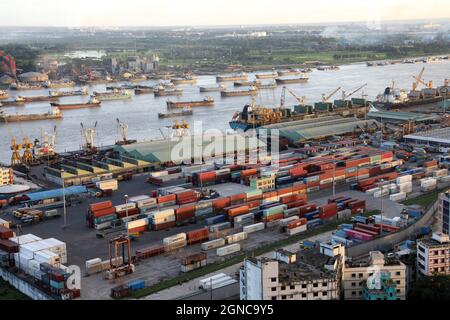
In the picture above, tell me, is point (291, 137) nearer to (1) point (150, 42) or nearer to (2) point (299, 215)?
(2) point (299, 215)

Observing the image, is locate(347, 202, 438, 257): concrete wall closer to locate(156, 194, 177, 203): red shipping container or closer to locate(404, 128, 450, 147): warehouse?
locate(156, 194, 177, 203): red shipping container

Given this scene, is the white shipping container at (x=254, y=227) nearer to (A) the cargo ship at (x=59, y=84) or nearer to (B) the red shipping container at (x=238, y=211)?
(B) the red shipping container at (x=238, y=211)

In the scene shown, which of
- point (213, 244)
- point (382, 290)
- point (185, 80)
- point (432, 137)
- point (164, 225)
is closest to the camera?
point (382, 290)

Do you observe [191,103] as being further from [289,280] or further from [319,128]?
[289,280]

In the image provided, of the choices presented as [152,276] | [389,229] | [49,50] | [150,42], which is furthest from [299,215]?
[150,42]

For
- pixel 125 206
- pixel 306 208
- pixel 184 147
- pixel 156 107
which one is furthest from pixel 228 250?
pixel 156 107

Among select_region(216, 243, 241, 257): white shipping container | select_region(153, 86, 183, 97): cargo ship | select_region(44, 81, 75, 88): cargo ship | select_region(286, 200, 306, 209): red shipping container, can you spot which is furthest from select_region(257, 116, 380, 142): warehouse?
select_region(44, 81, 75, 88): cargo ship

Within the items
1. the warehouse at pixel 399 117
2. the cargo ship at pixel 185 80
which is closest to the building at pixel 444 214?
the warehouse at pixel 399 117
